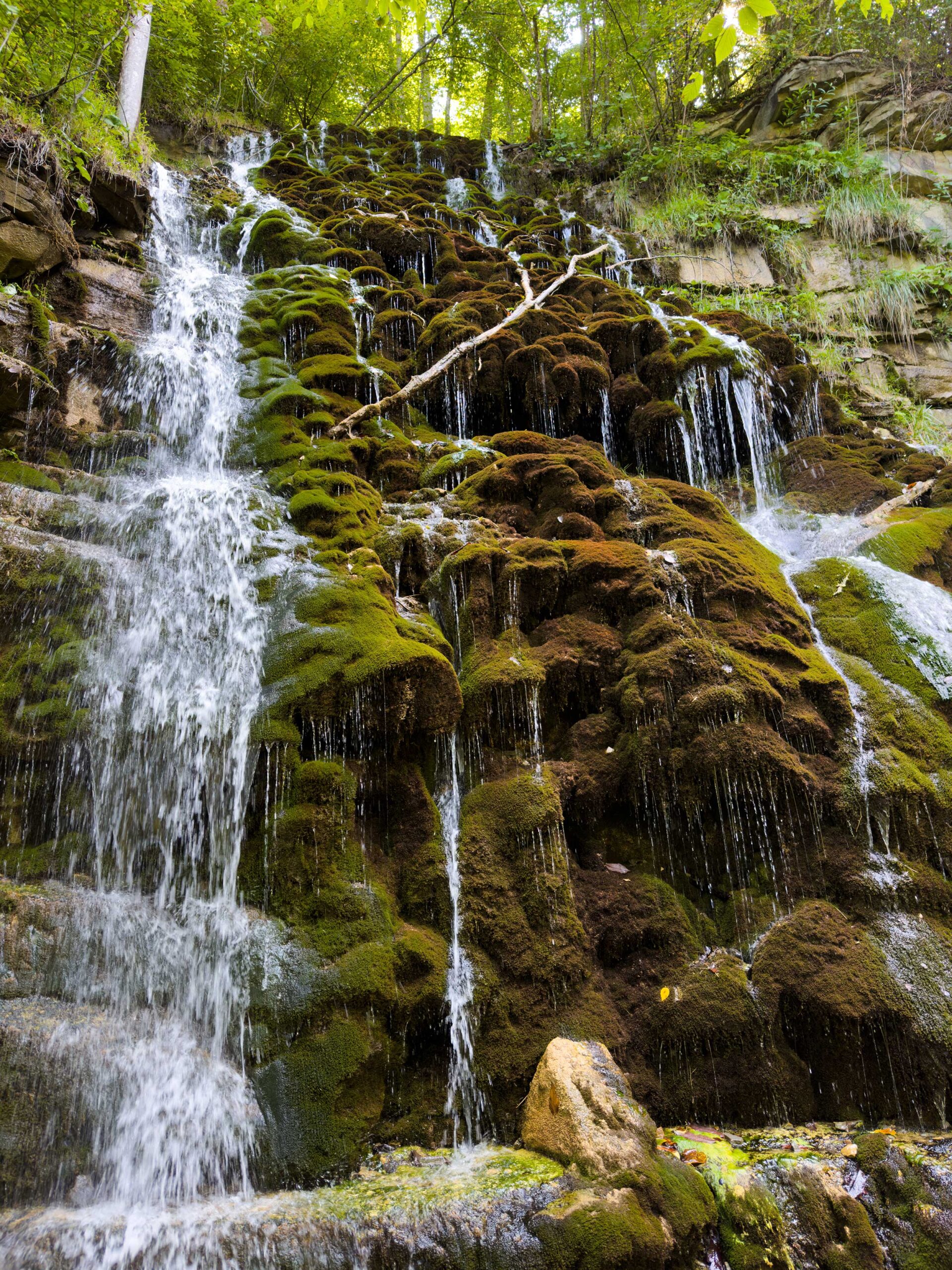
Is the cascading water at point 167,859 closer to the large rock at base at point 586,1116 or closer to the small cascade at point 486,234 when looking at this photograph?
the large rock at base at point 586,1116

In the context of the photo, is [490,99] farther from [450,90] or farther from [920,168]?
[920,168]

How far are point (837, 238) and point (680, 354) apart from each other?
7.51 meters

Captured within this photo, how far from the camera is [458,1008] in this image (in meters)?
4.33

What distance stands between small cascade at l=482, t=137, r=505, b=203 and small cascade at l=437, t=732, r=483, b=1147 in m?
15.3

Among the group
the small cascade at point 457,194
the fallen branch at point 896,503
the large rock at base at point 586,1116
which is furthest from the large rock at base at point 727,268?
the large rock at base at point 586,1116

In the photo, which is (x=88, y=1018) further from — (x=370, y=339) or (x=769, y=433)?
(x=769, y=433)

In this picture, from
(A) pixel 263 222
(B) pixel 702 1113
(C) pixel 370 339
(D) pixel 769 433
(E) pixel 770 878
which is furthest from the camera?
(A) pixel 263 222

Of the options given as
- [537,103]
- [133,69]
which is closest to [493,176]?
[537,103]

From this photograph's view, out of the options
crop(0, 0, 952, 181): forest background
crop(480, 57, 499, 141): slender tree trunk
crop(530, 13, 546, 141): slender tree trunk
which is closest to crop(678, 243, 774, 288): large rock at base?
crop(0, 0, 952, 181): forest background

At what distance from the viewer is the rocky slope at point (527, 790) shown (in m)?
3.94

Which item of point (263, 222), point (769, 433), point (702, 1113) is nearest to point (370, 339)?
point (263, 222)

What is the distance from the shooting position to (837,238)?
14180 mm

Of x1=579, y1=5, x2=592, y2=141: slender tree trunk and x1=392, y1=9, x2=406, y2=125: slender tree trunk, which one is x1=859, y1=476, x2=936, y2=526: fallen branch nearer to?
x1=579, y1=5, x2=592, y2=141: slender tree trunk

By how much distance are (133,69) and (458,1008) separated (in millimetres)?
13048
